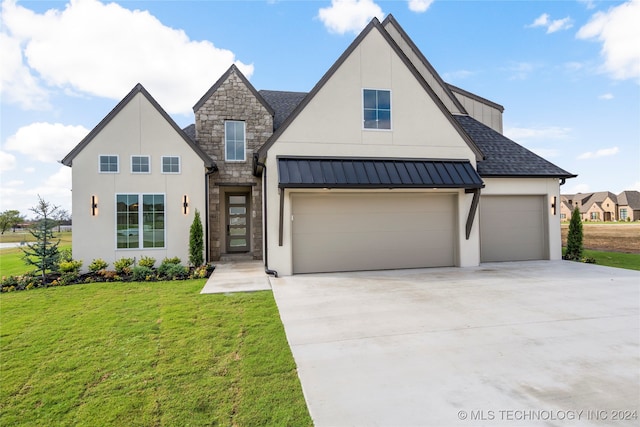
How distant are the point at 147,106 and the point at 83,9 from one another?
3080 mm

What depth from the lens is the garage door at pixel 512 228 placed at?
1148 centimetres

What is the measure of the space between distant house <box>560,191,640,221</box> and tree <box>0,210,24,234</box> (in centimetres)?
9634

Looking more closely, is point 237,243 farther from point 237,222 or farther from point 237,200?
point 237,200

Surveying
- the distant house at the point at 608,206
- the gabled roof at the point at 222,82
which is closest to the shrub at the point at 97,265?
the gabled roof at the point at 222,82

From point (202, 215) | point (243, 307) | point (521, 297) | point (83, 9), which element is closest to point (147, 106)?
point (83, 9)

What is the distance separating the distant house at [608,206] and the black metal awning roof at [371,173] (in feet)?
246

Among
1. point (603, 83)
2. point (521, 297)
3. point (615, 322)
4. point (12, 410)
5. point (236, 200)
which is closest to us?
point (12, 410)

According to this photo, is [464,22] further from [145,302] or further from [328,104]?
[145,302]

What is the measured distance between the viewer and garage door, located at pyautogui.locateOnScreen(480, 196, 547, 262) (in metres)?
11.5

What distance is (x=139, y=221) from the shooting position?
10828 mm

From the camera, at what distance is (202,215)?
11344mm

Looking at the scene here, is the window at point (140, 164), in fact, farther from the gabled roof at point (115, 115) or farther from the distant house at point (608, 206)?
the distant house at point (608, 206)

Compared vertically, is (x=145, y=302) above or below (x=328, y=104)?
below

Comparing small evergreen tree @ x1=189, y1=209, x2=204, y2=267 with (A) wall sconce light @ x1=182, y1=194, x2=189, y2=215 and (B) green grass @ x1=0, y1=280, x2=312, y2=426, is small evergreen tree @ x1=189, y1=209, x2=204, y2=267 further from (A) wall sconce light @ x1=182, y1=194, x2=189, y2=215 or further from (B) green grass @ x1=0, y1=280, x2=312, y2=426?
(B) green grass @ x1=0, y1=280, x2=312, y2=426
